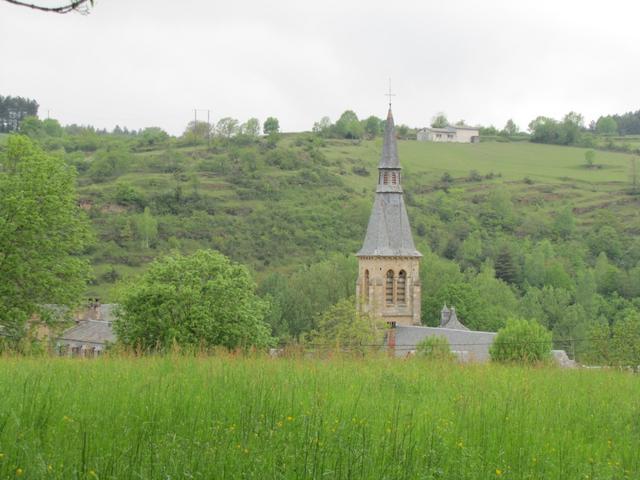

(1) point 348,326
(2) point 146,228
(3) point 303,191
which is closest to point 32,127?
(3) point 303,191

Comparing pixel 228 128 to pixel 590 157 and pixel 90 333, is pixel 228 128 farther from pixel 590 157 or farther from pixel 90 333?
pixel 90 333

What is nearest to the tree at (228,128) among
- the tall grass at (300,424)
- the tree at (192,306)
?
the tree at (192,306)

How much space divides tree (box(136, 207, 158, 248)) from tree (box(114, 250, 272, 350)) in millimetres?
71332

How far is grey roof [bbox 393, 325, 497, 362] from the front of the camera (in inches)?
2162

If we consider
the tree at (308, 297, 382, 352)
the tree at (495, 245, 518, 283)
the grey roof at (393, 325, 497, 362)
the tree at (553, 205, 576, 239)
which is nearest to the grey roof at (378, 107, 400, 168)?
the tree at (308, 297, 382, 352)

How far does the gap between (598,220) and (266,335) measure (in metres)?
95.0

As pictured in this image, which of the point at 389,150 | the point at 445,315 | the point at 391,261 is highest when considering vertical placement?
the point at 389,150

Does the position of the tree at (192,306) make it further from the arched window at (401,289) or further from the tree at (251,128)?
the tree at (251,128)

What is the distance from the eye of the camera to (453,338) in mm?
58531

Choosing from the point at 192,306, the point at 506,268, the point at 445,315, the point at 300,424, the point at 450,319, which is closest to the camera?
the point at 300,424

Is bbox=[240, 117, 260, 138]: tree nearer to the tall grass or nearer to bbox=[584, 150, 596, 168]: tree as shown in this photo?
bbox=[584, 150, 596, 168]: tree

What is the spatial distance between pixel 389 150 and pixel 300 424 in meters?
61.9

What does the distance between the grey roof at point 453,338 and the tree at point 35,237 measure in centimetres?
2188

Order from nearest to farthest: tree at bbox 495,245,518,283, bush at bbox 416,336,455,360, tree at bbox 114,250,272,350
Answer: bush at bbox 416,336,455,360 < tree at bbox 114,250,272,350 < tree at bbox 495,245,518,283
